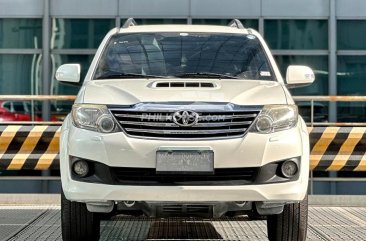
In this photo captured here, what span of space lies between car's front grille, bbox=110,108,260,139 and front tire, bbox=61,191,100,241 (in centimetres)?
91

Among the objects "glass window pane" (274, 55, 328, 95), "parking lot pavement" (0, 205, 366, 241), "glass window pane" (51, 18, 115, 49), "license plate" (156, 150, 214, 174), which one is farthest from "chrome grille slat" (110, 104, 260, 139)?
"glass window pane" (51, 18, 115, 49)

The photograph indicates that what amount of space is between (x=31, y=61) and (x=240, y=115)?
33.3 feet

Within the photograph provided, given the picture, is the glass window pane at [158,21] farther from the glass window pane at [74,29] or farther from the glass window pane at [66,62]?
the glass window pane at [66,62]

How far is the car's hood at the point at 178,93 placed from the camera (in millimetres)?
5016

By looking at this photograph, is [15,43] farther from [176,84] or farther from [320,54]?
[176,84]

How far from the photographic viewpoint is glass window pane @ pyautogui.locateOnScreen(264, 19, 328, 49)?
14359 mm

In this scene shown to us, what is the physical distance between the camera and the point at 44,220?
312 inches

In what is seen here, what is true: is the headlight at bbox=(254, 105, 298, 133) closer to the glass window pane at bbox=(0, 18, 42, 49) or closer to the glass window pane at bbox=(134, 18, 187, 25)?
the glass window pane at bbox=(134, 18, 187, 25)

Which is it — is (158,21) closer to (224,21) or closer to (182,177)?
(224,21)

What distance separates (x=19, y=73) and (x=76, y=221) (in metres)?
9.47

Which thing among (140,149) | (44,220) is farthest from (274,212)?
(44,220)

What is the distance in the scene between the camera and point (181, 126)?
16.1 ft

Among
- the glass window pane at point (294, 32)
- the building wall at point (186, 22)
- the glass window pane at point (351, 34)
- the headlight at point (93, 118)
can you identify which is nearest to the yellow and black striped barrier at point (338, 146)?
the headlight at point (93, 118)

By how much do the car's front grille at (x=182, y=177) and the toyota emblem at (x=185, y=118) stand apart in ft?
1.24
